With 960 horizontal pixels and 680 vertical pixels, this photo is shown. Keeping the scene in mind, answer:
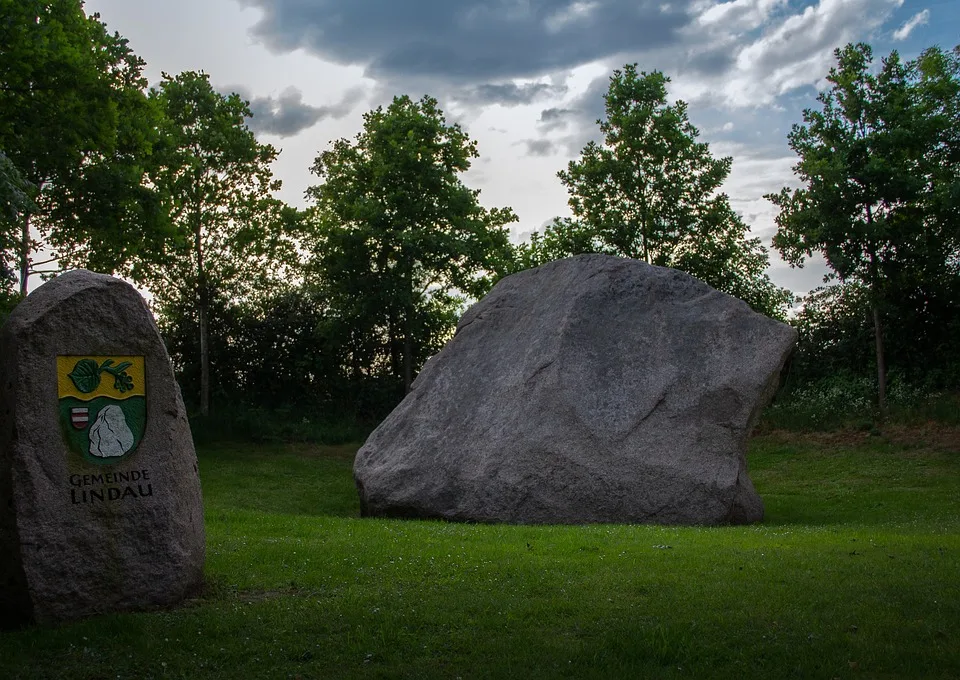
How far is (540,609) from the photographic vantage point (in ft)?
30.5

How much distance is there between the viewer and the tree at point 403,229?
35.1 metres

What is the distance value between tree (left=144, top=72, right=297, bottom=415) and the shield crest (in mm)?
24740

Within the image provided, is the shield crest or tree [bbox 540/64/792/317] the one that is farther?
tree [bbox 540/64/792/317]

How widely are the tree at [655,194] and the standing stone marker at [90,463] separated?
90.1 feet

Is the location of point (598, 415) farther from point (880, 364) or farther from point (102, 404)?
point (880, 364)

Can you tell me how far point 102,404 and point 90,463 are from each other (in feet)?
2.09

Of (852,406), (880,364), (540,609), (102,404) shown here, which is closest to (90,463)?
(102,404)

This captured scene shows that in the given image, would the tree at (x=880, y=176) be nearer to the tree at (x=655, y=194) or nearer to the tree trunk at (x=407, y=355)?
the tree at (x=655, y=194)

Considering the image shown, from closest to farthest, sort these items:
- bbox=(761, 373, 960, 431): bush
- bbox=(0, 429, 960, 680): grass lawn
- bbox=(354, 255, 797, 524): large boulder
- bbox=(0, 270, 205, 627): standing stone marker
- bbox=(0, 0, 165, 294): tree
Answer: bbox=(0, 429, 960, 680): grass lawn → bbox=(0, 270, 205, 627): standing stone marker → bbox=(354, 255, 797, 524): large boulder → bbox=(0, 0, 165, 294): tree → bbox=(761, 373, 960, 431): bush

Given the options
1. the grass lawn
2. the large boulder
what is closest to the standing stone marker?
the grass lawn

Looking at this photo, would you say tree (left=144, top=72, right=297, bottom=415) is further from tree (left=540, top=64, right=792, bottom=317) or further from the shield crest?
the shield crest

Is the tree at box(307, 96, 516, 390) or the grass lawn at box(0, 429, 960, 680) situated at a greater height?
the tree at box(307, 96, 516, 390)

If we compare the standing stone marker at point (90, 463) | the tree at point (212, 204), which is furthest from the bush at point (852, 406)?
the standing stone marker at point (90, 463)

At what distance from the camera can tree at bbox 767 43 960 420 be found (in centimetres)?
2928
